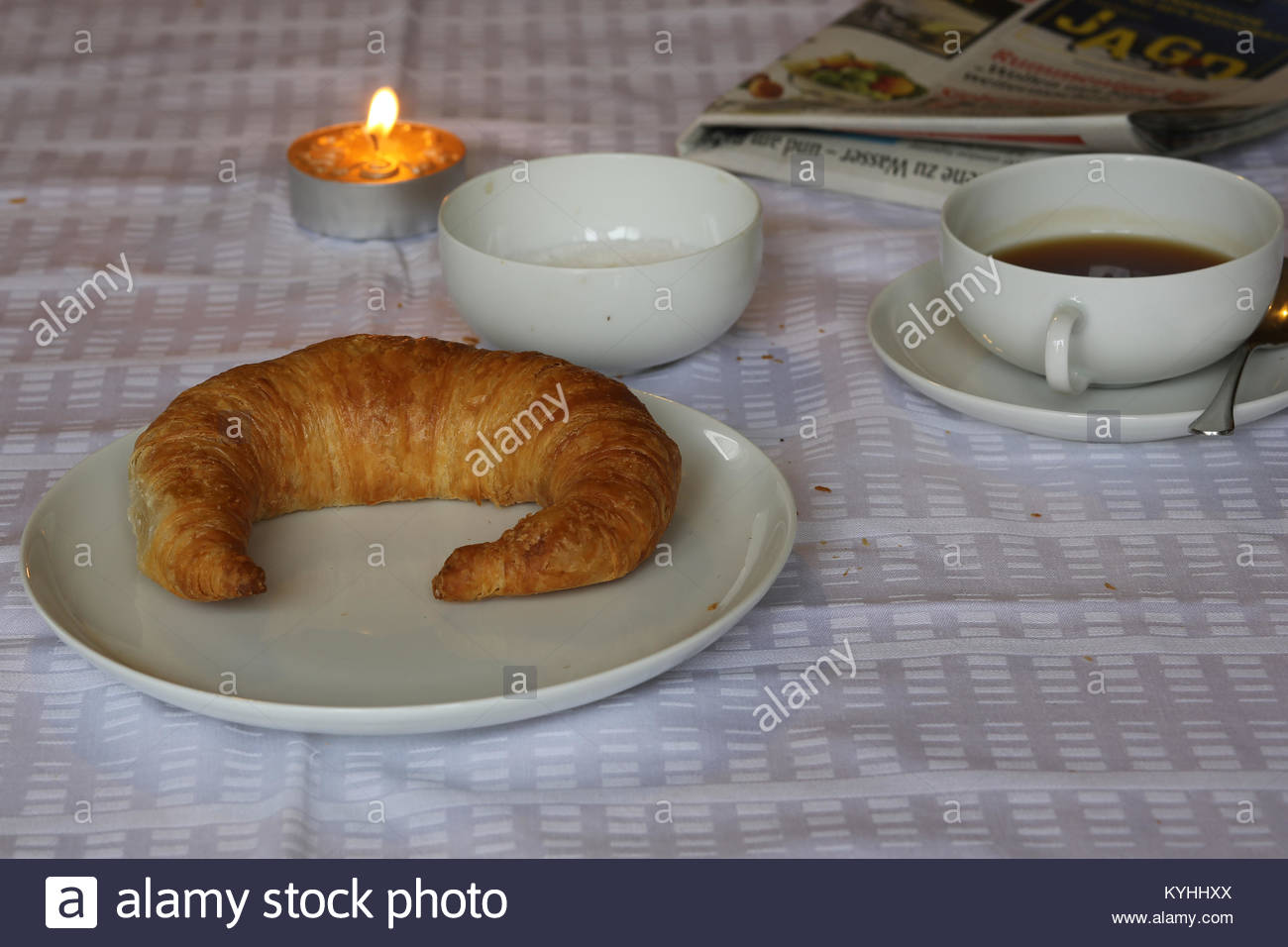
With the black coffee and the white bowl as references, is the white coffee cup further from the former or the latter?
the white bowl

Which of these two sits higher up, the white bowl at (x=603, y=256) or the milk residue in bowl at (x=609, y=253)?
the white bowl at (x=603, y=256)

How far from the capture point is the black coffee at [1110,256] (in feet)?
3.54

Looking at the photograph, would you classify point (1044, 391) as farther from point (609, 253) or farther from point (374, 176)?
point (374, 176)

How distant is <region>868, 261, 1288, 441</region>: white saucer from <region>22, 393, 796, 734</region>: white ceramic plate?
0.65 ft

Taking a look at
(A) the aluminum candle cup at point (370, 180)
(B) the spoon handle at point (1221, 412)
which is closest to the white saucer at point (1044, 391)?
(B) the spoon handle at point (1221, 412)

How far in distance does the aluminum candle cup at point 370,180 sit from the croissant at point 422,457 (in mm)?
439

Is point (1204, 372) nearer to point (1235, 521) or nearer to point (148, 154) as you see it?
point (1235, 521)

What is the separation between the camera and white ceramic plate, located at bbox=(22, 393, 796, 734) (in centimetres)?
73

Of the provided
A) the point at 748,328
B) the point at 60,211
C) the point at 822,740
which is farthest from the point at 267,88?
the point at 822,740

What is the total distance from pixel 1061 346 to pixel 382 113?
752 mm

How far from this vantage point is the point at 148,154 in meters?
1.54

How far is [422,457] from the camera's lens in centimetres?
92

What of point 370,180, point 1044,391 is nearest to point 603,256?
point 370,180

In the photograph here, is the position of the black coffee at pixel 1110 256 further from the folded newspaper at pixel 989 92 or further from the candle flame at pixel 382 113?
the candle flame at pixel 382 113
